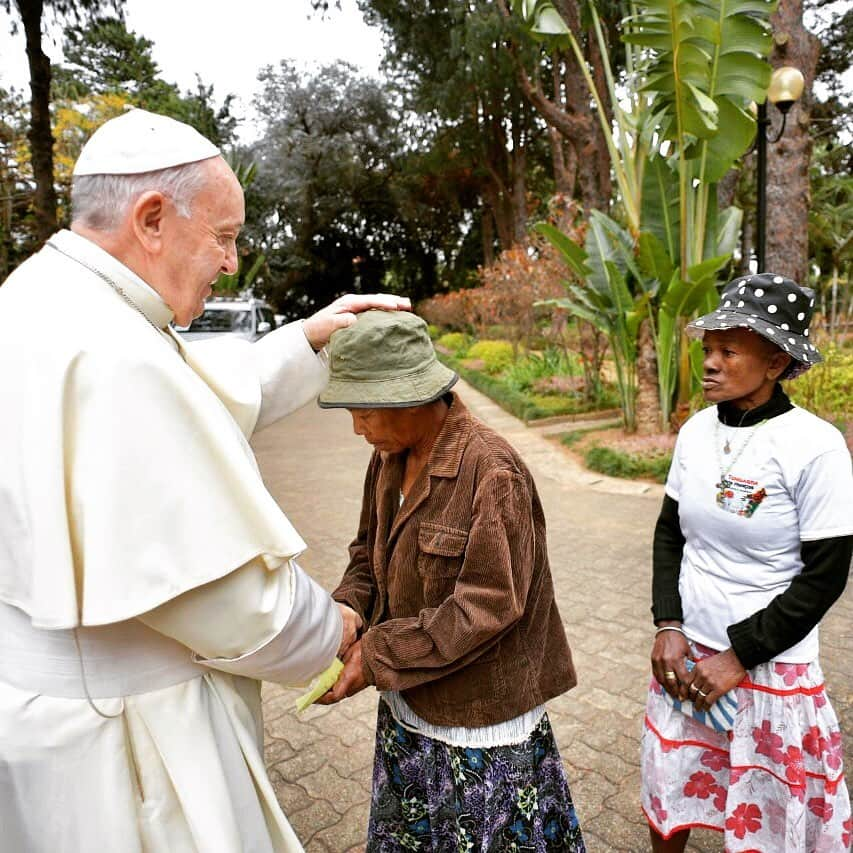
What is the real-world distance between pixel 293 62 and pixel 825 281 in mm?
22332

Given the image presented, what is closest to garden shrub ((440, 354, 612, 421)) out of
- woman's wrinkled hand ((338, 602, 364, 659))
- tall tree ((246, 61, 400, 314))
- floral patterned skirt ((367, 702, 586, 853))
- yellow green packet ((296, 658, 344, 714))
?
floral patterned skirt ((367, 702, 586, 853))

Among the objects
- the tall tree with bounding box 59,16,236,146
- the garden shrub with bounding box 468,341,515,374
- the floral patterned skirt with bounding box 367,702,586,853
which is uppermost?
the tall tree with bounding box 59,16,236,146

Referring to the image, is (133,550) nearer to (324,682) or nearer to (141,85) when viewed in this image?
(324,682)

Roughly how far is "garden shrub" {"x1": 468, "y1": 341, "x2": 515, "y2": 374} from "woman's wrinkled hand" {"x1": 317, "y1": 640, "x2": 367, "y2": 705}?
1421cm

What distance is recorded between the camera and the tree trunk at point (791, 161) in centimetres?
862

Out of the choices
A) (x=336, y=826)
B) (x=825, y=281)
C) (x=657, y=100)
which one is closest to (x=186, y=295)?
(x=336, y=826)

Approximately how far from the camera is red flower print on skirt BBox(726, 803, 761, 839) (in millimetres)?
1949

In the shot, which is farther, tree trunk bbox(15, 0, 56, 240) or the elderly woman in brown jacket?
tree trunk bbox(15, 0, 56, 240)

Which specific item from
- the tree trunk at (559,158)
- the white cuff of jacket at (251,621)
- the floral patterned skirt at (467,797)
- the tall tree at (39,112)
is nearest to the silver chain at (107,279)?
the white cuff of jacket at (251,621)

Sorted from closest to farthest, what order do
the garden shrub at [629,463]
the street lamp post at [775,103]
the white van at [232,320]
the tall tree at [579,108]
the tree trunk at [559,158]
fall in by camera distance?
the street lamp post at [775,103] → the garden shrub at [629,463] → the tall tree at [579,108] → the white van at [232,320] → the tree trunk at [559,158]

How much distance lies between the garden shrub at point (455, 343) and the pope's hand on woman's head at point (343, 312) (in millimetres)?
18377

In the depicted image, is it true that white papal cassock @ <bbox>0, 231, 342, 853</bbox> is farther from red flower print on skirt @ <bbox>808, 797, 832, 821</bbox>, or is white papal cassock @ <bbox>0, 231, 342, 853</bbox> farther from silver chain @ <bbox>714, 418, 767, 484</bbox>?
red flower print on skirt @ <bbox>808, 797, 832, 821</bbox>

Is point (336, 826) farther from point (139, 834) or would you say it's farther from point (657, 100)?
point (657, 100)

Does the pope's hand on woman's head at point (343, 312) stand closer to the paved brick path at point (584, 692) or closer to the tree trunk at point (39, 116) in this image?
the paved brick path at point (584, 692)
